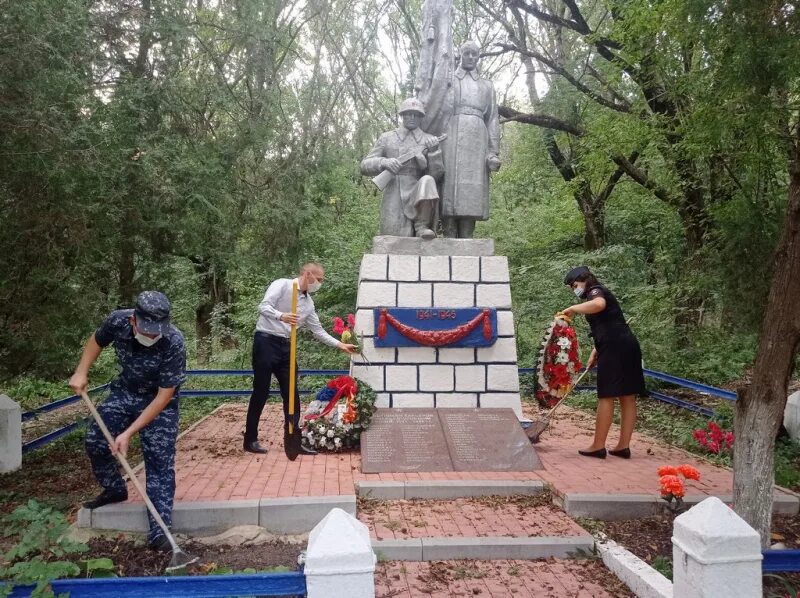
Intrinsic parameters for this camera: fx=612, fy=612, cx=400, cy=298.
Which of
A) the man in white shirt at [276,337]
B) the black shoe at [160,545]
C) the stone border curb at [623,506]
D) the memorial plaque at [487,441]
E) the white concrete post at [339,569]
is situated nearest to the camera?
the white concrete post at [339,569]

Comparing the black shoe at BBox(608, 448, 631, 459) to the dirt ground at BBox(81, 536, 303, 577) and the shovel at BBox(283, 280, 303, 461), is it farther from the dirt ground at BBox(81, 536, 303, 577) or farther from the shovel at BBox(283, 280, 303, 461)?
the dirt ground at BBox(81, 536, 303, 577)

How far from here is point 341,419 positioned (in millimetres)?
5867

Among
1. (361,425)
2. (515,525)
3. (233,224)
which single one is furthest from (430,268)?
(233,224)

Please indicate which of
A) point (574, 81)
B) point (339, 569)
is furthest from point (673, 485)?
point (574, 81)

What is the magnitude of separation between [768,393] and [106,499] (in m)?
4.13

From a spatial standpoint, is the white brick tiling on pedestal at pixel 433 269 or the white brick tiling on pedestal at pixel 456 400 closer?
the white brick tiling on pedestal at pixel 456 400

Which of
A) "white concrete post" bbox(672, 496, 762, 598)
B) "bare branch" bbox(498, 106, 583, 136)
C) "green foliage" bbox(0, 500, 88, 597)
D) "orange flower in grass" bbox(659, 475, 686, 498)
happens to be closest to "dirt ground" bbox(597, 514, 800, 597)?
"orange flower in grass" bbox(659, 475, 686, 498)

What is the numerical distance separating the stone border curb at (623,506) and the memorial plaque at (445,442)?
3.14ft

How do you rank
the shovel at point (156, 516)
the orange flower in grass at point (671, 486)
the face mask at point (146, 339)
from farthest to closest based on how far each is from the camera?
the orange flower in grass at point (671, 486)
the face mask at point (146, 339)
the shovel at point (156, 516)

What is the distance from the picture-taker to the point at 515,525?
4172 millimetres

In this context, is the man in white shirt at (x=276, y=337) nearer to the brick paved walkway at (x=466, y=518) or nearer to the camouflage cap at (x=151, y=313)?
the brick paved walkway at (x=466, y=518)

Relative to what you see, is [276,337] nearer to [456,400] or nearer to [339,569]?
[456,400]

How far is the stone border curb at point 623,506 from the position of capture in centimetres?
436

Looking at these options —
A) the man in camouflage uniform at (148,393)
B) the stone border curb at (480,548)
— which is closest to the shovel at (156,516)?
the man in camouflage uniform at (148,393)
